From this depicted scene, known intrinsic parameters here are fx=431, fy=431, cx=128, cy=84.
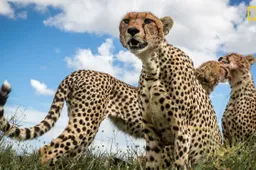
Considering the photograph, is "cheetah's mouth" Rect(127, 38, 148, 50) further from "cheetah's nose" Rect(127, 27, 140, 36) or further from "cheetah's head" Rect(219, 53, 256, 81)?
"cheetah's head" Rect(219, 53, 256, 81)

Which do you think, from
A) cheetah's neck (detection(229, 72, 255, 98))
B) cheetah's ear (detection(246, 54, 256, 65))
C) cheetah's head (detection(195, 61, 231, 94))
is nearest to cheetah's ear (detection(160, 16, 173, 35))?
cheetah's head (detection(195, 61, 231, 94))

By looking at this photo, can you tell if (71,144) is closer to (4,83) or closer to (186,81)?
(4,83)

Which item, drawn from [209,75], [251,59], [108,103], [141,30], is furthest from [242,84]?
[141,30]

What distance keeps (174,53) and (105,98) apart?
1.72 m

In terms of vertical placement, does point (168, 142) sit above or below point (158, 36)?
below

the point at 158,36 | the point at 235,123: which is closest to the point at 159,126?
the point at 158,36

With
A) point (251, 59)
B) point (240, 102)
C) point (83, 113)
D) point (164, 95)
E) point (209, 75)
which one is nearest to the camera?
point (164, 95)

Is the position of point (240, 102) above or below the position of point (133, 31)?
above

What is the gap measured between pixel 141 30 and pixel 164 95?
598mm

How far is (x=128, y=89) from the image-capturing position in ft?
18.6

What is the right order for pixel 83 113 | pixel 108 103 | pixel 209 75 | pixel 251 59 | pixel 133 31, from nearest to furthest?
pixel 133 31 < pixel 209 75 < pixel 83 113 < pixel 108 103 < pixel 251 59

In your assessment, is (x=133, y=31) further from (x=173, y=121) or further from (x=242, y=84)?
(x=242, y=84)

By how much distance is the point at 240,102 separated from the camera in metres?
5.46

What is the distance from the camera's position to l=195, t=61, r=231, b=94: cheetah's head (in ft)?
14.2
